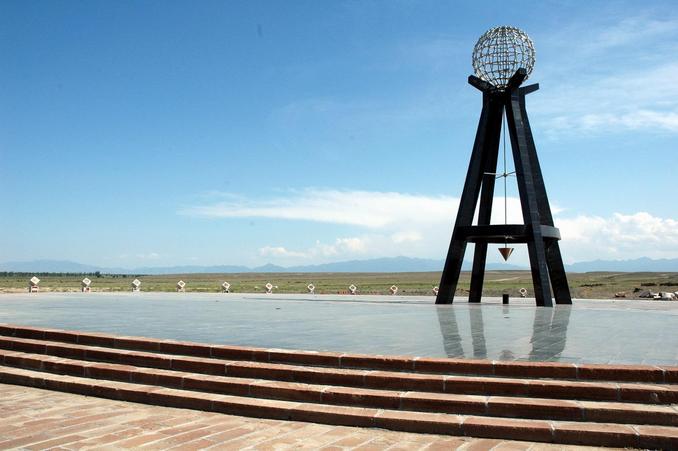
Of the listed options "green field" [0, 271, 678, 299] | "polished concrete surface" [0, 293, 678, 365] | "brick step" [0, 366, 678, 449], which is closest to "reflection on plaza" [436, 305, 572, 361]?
"polished concrete surface" [0, 293, 678, 365]

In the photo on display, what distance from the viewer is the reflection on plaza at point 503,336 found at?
26.6 feet

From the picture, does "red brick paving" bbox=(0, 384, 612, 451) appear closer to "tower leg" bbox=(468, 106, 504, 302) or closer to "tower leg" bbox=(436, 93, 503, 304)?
"tower leg" bbox=(436, 93, 503, 304)

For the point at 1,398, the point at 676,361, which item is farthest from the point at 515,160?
the point at 1,398

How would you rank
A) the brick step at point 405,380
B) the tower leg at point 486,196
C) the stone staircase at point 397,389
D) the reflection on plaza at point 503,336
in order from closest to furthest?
the stone staircase at point 397,389 → the brick step at point 405,380 → the reflection on plaza at point 503,336 → the tower leg at point 486,196

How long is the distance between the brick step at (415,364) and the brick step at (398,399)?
47 centimetres

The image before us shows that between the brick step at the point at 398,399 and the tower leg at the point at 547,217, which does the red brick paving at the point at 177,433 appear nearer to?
the brick step at the point at 398,399

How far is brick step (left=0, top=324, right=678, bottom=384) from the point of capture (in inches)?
266

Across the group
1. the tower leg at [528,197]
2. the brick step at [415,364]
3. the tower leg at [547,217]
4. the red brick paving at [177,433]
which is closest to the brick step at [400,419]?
the red brick paving at [177,433]

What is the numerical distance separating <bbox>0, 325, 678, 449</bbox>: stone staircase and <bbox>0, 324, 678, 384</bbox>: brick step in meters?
0.01

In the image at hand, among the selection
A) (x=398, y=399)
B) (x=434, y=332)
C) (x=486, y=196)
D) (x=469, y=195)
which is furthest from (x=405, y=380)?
(x=486, y=196)

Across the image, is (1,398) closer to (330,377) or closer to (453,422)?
(330,377)

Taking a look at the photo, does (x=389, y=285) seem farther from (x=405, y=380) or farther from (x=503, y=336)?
(x=405, y=380)

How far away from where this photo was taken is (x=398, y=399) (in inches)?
267

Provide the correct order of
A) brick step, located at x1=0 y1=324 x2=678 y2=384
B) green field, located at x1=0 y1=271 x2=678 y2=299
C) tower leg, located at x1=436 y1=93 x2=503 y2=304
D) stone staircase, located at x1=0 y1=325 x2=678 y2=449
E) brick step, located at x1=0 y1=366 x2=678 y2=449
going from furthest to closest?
green field, located at x1=0 y1=271 x2=678 y2=299, tower leg, located at x1=436 y1=93 x2=503 y2=304, brick step, located at x1=0 y1=324 x2=678 y2=384, stone staircase, located at x1=0 y1=325 x2=678 y2=449, brick step, located at x1=0 y1=366 x2=678 y2=449
